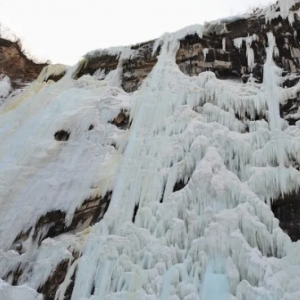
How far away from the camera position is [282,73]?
318 inches

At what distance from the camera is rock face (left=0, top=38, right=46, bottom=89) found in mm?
11516

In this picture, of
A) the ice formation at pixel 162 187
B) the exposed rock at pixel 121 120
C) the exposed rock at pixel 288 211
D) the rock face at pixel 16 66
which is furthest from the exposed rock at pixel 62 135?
the exposed rock at pixel 288 211

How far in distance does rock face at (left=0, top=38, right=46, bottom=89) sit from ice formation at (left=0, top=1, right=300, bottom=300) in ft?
8.00

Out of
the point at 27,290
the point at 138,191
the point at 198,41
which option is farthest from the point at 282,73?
the point at 27,290

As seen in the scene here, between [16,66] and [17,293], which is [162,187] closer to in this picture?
[17,293]

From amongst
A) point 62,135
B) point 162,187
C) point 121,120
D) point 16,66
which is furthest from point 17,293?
point 16,66

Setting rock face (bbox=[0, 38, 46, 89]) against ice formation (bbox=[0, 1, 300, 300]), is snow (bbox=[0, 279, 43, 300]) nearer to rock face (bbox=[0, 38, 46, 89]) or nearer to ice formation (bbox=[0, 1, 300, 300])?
ice formation (bbox=[0, 1, 300, 300])

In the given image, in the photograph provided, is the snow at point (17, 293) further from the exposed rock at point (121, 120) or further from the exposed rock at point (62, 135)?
the exposed rock at point (121, 120)

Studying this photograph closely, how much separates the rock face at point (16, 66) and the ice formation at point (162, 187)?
2439mm

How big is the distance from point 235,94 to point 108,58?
12.3 ft

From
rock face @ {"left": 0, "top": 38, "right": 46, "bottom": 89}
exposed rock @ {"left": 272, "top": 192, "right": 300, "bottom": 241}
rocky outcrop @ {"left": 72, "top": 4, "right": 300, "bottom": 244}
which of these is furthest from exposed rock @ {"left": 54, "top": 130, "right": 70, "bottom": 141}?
exposed rock @ {"left": 272, "top": 192, "right": 300, "bottom": 241}

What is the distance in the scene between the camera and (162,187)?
677 centimetres

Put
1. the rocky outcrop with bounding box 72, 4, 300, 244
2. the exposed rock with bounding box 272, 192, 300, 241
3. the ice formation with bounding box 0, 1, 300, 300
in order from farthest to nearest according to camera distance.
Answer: the rocky outcrop with bounding box 72, 4, 300, 244
the exposed rock with bounding box 272, 192, 300, 241
the ice formation with bounding box 0, 1, 300, 300

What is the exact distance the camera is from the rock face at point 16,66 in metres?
11.5
